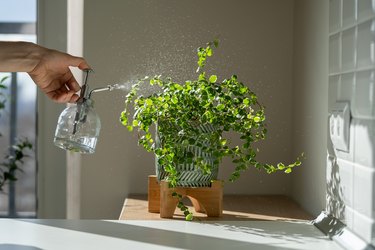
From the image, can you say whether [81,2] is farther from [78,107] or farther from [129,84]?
[78,107]

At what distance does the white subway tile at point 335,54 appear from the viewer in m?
1.27

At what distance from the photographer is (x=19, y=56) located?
1287mm

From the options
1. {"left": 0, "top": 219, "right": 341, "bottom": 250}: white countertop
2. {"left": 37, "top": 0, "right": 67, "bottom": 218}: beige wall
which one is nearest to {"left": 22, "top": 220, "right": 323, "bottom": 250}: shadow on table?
{"left": 0, "top": 219, "right": 341, "bottom": 250}: white countertop

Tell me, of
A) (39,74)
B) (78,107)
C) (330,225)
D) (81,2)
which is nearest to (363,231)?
(330,225)

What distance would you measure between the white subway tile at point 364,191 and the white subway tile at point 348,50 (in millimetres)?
181

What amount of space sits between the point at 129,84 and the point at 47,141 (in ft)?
1.34

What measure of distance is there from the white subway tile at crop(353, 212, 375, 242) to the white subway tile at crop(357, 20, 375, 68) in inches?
9.4

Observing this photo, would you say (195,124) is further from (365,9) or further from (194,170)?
(365,9)

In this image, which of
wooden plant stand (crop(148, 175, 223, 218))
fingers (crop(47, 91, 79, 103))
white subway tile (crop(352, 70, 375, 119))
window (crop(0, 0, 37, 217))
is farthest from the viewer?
window (crop(0, 0, 37, 217))

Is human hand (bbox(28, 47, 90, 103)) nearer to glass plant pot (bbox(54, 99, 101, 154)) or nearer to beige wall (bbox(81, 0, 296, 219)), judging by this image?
glass plant pot (bbox(54, 99, 101, 154))

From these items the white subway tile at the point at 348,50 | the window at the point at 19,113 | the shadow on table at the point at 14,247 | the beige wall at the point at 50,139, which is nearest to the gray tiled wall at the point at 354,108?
the white subway tile at the point at 348,50

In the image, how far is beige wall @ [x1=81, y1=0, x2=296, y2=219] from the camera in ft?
6.42

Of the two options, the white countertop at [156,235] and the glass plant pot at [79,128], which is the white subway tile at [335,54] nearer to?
the white countertop at [156,235]

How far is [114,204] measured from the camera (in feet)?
6.58
